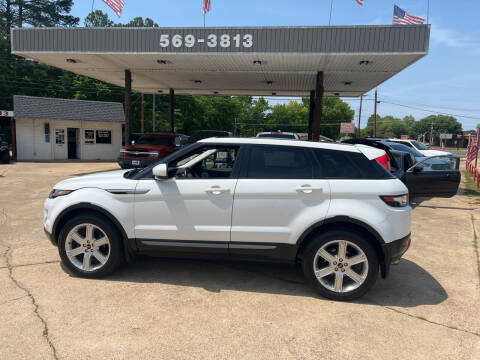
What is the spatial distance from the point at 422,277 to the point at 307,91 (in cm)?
1984

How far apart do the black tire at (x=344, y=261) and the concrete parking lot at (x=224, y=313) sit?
12 centimetres

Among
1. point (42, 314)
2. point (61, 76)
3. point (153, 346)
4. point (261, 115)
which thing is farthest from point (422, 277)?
point (261, 115)

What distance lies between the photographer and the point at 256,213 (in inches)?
151

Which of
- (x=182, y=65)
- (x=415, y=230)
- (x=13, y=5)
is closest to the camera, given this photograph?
(x=415, y=230)

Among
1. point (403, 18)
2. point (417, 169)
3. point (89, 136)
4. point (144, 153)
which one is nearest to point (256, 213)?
point (417, 169)

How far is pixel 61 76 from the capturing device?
41.3 m

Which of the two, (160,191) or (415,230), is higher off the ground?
(160,191)

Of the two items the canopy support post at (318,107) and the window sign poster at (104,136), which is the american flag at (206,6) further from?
the window sign poster at (104,136)

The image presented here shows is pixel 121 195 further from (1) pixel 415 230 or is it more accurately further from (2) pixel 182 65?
(2) pixel 182 65

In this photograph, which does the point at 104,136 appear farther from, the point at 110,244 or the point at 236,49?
the point at 110,244

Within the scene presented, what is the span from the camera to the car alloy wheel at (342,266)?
3729 mm

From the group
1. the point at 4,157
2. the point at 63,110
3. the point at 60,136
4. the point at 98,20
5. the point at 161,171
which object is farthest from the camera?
the point at 98,20

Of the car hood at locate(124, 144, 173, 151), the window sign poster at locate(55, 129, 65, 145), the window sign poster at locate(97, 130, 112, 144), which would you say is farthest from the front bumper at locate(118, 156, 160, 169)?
the window sign poster at locate(97, 130, 112, 144)

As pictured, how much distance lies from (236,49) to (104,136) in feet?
54.2
